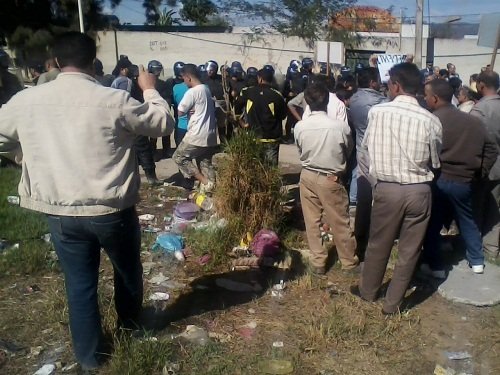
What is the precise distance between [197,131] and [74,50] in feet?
13.5

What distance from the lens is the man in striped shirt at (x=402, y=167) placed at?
415cm

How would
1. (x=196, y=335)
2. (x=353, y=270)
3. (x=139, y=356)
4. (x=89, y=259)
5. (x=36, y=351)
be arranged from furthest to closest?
(x=353, y=270) < (x=196, y=335) < (x=36, y=351) < (x=139, y=356) < (x=89, y=259)

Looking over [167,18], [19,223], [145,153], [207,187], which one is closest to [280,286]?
[207,187]

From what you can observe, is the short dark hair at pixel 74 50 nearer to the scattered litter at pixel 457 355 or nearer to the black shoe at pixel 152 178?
the scattered litter at pixel 457 355

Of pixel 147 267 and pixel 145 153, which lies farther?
pixel 145 153

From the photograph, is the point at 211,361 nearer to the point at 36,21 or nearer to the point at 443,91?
the point at 443,91

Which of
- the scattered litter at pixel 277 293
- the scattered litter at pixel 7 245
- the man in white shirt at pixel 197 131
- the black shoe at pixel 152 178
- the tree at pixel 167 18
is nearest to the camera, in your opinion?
the scattered litter at pixel 277 293

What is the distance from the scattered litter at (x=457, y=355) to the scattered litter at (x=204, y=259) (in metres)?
2.35

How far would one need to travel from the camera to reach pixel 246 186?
5707mm

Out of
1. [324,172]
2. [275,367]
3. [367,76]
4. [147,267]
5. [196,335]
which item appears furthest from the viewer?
[367,76]

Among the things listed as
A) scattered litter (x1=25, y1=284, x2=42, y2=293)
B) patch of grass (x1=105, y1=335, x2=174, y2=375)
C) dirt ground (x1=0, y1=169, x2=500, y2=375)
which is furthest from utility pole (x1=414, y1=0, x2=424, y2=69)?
patch of grass (x1=105, y1=335, x2=174, y2=375)

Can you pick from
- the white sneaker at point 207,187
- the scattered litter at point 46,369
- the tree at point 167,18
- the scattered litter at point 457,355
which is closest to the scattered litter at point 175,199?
the white sneaker at point 207,187

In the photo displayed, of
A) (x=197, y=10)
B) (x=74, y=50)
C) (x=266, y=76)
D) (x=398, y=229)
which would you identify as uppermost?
(x=197, y=10)

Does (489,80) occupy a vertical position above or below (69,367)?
above
